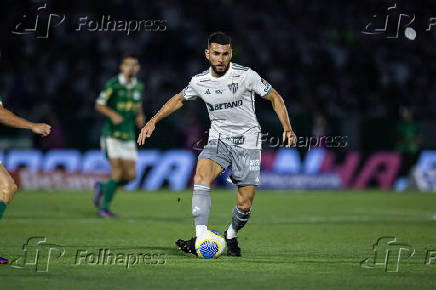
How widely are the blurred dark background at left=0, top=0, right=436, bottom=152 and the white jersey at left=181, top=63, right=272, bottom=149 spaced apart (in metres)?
12.9

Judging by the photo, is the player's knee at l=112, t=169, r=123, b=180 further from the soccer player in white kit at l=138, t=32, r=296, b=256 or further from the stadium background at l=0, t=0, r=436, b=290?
the soccer player in white kit at l=138, t=32, r=296, b=256

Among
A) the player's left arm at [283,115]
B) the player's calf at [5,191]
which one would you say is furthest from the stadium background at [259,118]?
the player's calf at [5,191]

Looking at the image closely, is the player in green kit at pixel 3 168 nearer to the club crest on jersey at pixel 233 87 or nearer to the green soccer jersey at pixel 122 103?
the club crest on jersey at pixel 233 87

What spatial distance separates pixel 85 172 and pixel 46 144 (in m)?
1.37

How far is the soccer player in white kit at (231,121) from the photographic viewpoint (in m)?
8.33

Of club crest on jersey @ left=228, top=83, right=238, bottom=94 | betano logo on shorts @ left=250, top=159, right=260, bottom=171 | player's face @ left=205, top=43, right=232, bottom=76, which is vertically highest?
player's face @ left=205, top=43, right=232, bottom=76

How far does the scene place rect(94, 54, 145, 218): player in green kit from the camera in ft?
45.1

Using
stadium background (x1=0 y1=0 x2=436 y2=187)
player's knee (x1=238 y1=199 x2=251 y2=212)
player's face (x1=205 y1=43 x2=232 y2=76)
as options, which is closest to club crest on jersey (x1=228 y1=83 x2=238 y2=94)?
player's face (x1=205 y1=43 x2=232 y2=76)

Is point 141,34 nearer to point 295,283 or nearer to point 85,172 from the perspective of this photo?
point 85,172

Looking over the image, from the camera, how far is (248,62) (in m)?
23.8

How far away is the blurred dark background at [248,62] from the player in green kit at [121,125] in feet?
24.3
